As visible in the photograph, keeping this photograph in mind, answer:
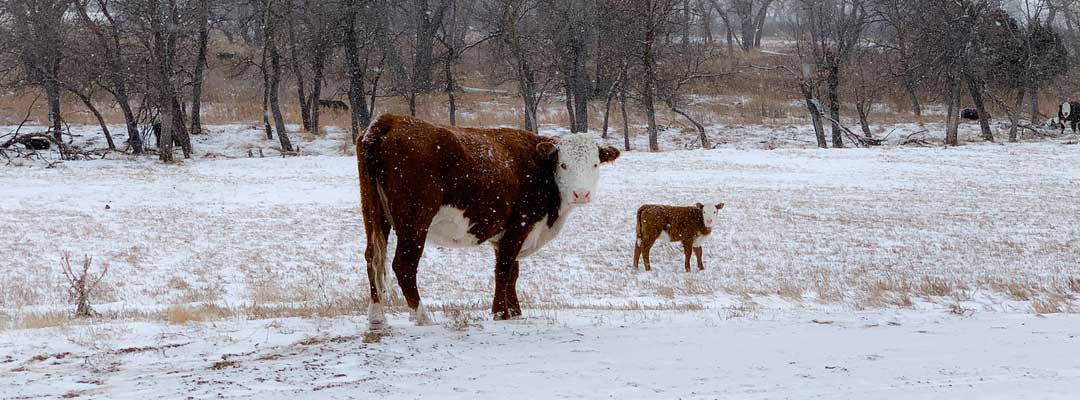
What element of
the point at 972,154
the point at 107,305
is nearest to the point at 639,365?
the point at 107,305

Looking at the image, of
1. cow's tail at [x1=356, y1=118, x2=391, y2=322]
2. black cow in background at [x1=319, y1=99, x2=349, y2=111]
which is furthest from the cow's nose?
black cow in background at [x1=319, y1=99, x2=349, y2=111]

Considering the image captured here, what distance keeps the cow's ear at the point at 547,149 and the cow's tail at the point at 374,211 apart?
4.24 feet

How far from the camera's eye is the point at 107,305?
947 cm

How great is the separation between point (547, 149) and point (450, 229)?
3.45ft

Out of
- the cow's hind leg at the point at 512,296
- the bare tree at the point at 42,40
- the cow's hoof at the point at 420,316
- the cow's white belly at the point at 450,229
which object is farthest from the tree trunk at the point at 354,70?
the cow's hoof at the point at 420,316

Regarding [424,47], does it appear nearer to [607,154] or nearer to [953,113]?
→ [953,113]

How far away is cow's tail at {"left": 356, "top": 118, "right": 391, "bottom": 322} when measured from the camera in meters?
6.21

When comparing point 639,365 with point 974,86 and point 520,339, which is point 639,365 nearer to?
point 520,339

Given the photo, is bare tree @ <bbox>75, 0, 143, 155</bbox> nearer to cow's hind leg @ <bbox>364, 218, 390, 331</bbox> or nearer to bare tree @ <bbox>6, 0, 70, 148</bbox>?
bare tree @ <bbox>6, 0, 70, 148</bbox>

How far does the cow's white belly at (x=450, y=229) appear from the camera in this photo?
6.41 meters

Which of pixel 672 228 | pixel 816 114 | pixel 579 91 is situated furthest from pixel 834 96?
pixel 672 228

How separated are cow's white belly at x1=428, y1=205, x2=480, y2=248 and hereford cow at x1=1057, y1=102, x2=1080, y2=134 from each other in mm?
41101

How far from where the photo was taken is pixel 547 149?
23.0 ft

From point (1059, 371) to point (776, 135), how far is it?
3721cm
